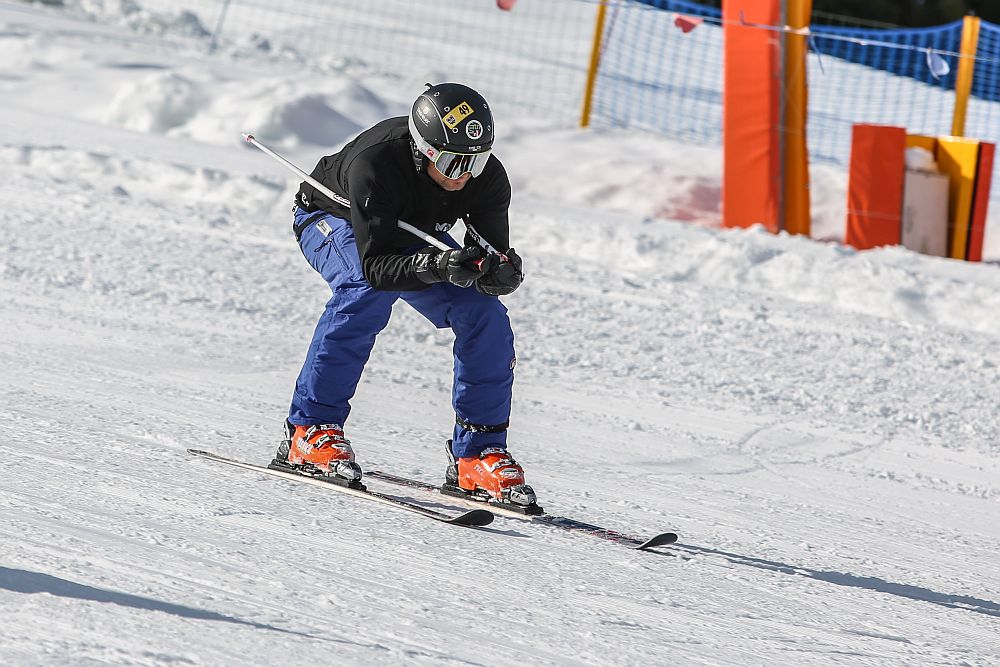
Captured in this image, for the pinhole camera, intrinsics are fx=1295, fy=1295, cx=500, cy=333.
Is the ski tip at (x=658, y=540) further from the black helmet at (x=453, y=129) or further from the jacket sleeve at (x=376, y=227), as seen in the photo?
the black helmet at (x=453, y=129)

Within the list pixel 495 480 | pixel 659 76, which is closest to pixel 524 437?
pixel 495 480

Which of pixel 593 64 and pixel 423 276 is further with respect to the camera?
pixel 593 64

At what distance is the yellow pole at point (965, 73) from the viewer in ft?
39.5

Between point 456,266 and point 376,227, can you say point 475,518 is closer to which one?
point 456,266

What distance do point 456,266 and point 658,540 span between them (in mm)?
1031

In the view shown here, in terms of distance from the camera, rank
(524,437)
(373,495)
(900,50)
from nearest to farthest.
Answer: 1. (373,495)
2. (524,437)
3. (900,50)

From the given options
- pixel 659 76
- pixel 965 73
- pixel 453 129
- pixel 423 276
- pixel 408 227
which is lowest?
pixel 423 276

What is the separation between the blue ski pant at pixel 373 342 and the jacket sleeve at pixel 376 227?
5.5 inches

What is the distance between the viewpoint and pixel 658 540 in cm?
393

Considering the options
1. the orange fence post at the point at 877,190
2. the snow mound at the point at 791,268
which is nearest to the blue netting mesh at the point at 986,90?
the orange fence post at the point at 877,190

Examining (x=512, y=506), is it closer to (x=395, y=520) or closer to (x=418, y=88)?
(x=395, y=520)

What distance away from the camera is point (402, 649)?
2.82 metres

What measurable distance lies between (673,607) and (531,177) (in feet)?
28.7

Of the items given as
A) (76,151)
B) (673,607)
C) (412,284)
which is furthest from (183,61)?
(673,607)
